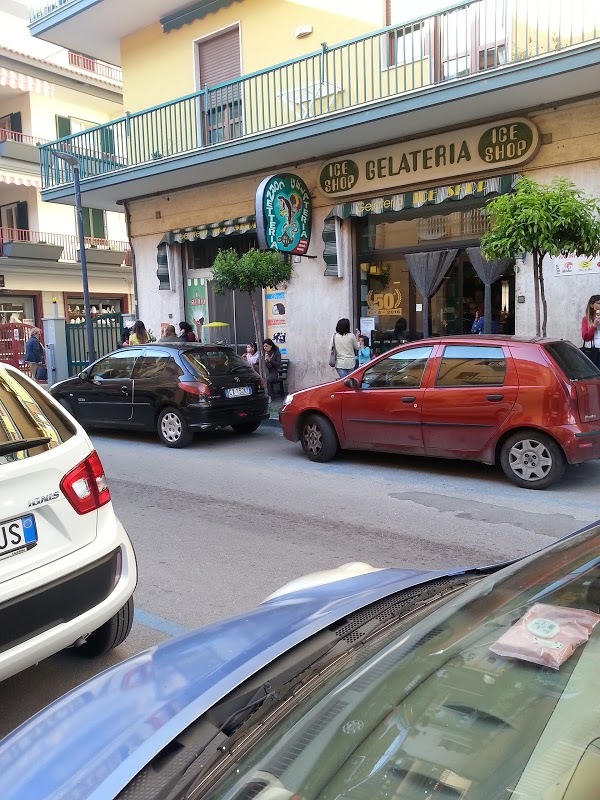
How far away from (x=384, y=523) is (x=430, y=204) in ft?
26.1

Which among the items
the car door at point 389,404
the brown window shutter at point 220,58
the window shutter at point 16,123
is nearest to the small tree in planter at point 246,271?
the car door at point 389,404

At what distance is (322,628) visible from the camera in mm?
2025

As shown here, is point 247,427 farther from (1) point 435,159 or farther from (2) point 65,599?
(2) point 65,599

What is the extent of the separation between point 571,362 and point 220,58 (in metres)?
11.8

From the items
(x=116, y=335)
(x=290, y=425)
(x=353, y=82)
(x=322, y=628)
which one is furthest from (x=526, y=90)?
(x=116, y=335)

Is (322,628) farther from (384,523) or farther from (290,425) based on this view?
(290,425)

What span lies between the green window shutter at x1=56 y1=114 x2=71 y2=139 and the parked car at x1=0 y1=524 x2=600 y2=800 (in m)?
30.3

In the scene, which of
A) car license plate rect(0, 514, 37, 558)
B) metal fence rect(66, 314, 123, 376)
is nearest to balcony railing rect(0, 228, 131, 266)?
metal fence rect(66, 314, 123, 376)

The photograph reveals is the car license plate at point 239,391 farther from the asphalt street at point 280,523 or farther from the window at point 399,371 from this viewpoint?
the window at point 399,371

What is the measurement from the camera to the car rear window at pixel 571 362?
6.66 m

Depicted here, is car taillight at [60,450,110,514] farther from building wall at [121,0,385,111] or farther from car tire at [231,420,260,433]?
building wall at [121,0,385,111]

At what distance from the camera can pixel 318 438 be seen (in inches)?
323

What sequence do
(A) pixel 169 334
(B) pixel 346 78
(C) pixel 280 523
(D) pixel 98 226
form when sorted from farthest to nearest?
(D) pixel 98 226 < (A) pixel 169 334 < (B) pixel 346 78 < (C) pixel 280 523

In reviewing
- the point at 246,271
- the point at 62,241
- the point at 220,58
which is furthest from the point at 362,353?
the point at 62,241
